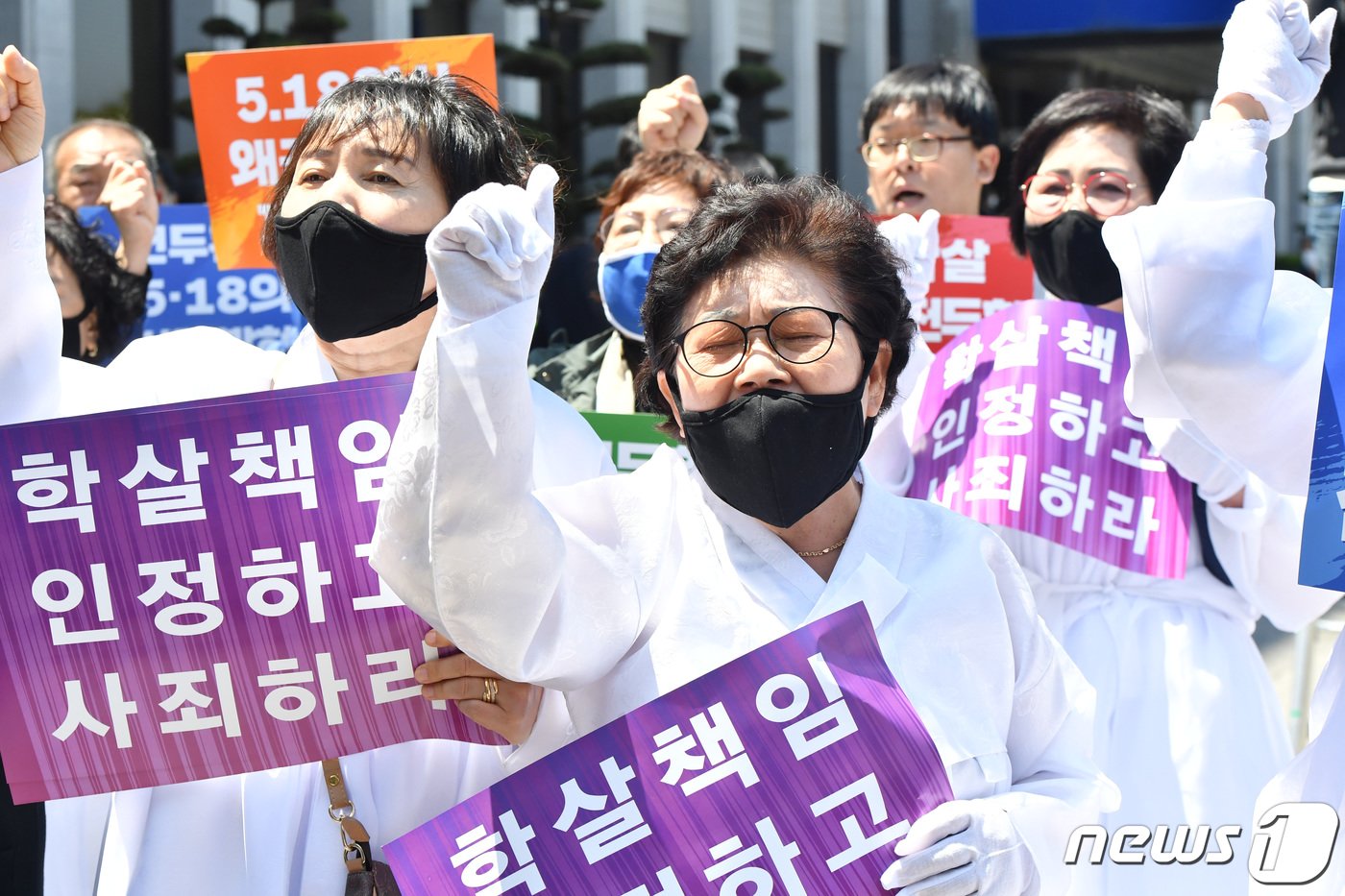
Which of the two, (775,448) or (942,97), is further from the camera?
(942,97)

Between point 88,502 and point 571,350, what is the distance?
1.99m

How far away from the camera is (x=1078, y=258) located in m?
3.30

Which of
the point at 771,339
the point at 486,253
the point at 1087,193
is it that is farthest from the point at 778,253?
the point at 1087,193

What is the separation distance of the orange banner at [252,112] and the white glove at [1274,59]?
2.15 metres

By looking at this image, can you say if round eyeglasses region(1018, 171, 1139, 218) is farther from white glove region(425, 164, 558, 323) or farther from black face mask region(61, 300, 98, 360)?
black face mask region(61, 300, 98, 360)

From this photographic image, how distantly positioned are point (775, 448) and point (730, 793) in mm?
434

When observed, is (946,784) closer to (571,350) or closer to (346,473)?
(346,473)

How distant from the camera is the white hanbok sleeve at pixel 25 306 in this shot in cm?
213

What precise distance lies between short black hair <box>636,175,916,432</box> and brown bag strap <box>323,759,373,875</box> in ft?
2.28

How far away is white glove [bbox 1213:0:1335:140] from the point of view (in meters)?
2.26

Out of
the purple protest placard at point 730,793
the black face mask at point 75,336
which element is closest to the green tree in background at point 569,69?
the black face mask at point 75,336

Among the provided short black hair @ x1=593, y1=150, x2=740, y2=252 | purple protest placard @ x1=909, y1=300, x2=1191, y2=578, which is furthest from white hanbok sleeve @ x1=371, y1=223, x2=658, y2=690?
short black hair @ x1=593, y1=150, x2=740, y2=252

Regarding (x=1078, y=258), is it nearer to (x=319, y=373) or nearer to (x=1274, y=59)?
(x=1274, y=59)

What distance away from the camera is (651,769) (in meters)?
1.93
